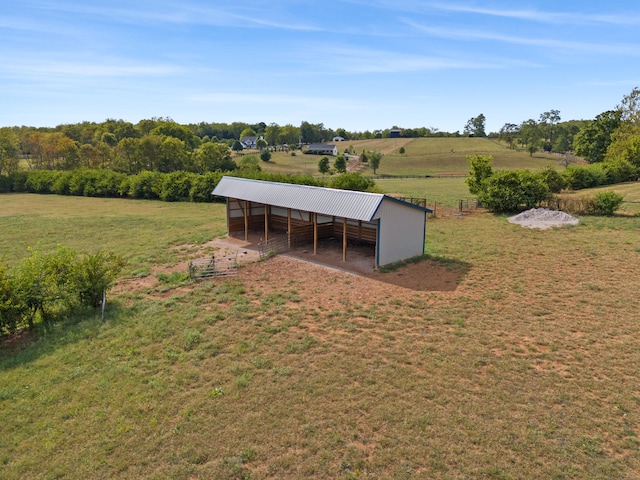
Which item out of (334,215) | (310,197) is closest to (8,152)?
(310,197)

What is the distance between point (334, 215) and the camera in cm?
1777

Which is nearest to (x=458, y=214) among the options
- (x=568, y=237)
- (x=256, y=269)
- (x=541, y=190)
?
(x=541, y=190)

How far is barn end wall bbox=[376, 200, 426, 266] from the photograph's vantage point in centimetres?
1791

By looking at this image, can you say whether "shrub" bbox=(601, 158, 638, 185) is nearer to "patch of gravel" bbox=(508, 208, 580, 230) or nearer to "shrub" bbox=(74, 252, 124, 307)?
"patch of gravel" bbox=(508, 208, 580, 230)

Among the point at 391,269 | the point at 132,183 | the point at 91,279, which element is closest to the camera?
the point at 91,279

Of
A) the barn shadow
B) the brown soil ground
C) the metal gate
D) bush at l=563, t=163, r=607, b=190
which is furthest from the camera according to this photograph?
bush at l=563, t=163, r=607, b=190

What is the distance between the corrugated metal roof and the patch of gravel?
1390 cm

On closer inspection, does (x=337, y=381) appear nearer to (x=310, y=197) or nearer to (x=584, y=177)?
(x=310, y=197)

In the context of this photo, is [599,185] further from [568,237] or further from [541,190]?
[568,237]

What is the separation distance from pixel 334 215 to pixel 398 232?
3190 mm

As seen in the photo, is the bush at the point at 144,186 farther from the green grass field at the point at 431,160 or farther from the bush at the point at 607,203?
the bush at the point at 607,203

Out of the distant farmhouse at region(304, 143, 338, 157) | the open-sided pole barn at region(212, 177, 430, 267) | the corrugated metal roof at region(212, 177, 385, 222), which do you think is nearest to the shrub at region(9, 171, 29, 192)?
the open-sided pole barn at region(212, 177, 430, 267)

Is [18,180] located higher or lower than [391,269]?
higher

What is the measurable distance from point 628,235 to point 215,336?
23.0m
